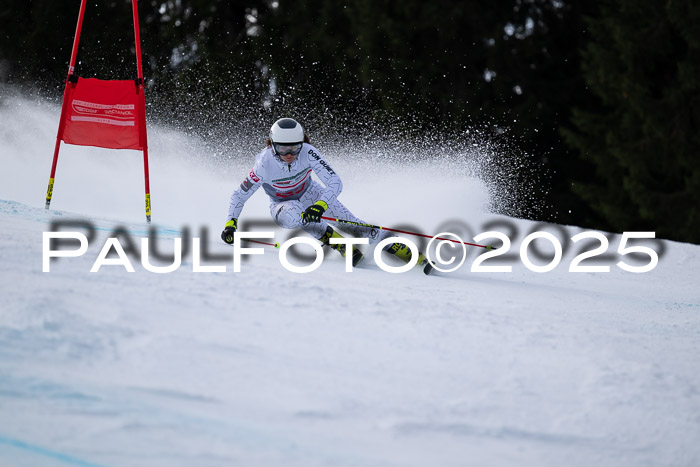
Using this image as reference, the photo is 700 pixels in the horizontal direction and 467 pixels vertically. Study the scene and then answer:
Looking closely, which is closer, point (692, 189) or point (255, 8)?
point (692, 189)

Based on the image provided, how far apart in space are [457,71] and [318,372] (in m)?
12.2

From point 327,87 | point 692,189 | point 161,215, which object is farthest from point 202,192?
point 692,189

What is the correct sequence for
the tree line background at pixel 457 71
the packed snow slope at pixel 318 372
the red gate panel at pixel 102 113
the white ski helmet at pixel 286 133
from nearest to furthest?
the packed snow slope at pixel 318 372
the white ski helmet at pixel 286 133
the red gate panel at pixel 102 113
the tree line background at pixel 457 71

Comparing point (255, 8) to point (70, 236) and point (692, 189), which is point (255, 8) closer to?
point (692, 189)

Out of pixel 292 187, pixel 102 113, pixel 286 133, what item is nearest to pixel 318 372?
pixel 286 133

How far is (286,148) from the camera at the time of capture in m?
5.19

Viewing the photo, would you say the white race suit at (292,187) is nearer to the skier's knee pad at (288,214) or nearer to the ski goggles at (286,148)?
the skier's knee pad at (288,214)

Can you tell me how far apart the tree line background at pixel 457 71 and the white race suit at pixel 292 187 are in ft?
26.3

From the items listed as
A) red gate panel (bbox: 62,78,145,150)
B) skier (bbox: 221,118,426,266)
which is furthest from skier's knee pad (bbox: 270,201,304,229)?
red gate panel (bbox: 62,78,145,150)

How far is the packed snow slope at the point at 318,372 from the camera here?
2.06 m

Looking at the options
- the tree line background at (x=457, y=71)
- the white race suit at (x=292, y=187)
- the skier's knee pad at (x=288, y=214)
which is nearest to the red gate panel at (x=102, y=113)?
the white race suit at (x=292, y=187)

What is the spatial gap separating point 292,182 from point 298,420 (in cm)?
348

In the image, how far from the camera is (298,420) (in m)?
2.17

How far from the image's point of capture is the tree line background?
1252cm
